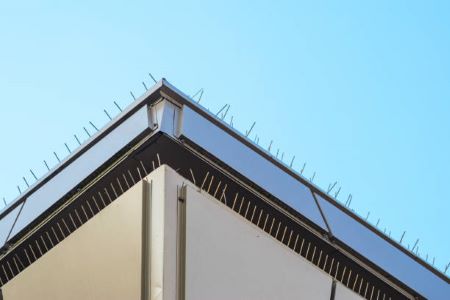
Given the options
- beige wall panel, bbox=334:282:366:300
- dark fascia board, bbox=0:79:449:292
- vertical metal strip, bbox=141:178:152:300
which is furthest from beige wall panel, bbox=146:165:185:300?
dark fascia board, bbox=0:79:449:292

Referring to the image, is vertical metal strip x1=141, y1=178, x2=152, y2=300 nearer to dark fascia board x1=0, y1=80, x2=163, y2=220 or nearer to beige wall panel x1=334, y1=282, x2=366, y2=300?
beige wall panel x1=334, y1=282, x2=366, y2=300

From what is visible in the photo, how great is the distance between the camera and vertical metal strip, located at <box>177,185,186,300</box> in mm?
4469

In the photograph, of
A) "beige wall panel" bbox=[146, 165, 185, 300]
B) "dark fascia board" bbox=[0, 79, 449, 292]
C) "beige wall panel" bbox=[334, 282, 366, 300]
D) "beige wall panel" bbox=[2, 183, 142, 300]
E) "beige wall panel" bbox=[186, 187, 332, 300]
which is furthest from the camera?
"dark fascia board" bbox=[0, 79, 449, 292]

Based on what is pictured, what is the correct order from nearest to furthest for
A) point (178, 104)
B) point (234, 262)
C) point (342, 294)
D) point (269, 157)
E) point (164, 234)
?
point (164, 234) → point (234, 262) → point (342, 294) → point (178, 104) → point (269, 157)

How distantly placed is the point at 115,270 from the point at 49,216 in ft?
4.67

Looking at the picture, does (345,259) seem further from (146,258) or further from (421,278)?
(146,258)

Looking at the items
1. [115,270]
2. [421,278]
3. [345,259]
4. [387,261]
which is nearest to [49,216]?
[115,270]

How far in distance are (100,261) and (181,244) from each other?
17.7 inches

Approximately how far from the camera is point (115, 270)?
456 cm

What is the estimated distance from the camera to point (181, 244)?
4.57 metres

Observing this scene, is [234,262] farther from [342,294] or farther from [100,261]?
[342,294]

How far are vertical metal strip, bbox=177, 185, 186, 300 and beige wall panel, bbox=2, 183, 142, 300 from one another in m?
0.20

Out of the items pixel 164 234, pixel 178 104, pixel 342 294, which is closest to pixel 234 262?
pixel 164 234

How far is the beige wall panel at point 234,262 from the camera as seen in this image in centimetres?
465
